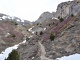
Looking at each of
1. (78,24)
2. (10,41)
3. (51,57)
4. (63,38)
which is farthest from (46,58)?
(10,41)

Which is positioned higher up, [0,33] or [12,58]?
[0,33]

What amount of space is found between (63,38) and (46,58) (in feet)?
29.4

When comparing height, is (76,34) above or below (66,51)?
above

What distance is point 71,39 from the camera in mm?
37062

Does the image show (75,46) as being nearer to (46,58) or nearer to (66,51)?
(66,51)

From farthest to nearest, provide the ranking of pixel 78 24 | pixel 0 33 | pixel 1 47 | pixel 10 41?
pixel 0 33 < pixel 10 41 < pixel 1 47 < pixel 78 24

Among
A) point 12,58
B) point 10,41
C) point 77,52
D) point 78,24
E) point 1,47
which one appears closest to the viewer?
point 12,58

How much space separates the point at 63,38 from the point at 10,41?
1516 inches

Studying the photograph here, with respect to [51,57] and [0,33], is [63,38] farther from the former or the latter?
[0,33]

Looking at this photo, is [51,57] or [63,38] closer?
[51,57]

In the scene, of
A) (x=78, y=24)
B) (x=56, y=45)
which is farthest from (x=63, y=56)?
(x=78, y=24)

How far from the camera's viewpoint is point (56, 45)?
3800 cm

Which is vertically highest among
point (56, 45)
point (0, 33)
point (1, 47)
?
point (0, 33)

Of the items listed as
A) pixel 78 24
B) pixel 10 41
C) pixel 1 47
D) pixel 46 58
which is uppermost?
pixel 10 41
